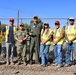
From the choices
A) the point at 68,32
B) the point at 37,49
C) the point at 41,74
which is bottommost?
the point at 41,74

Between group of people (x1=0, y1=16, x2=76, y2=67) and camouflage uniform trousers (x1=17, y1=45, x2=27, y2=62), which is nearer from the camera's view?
group of people (x1=0, y1=16, x2=76, y2=67)

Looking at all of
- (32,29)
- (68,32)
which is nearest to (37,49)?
(32,29)

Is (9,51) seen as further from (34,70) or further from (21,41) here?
(34,70)

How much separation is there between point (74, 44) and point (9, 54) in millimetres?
2886

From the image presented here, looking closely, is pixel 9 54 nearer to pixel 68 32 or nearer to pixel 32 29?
pixel 32 29

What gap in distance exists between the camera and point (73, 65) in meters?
10.3

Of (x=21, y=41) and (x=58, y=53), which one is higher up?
(x=21, y=41)

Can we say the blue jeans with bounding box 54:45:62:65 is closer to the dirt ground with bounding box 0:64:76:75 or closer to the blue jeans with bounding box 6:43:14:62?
the dirt ground with bounding box 0:64:76:75

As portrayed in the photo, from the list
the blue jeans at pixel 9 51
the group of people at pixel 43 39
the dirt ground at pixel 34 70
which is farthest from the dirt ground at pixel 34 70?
the blue jeans at pixel 9 51

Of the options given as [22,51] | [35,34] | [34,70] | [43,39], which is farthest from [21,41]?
[34,70]

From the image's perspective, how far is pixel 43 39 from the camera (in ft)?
34.0

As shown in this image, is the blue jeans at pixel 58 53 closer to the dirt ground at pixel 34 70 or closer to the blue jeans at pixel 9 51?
the dirt ground at pixel 34 70

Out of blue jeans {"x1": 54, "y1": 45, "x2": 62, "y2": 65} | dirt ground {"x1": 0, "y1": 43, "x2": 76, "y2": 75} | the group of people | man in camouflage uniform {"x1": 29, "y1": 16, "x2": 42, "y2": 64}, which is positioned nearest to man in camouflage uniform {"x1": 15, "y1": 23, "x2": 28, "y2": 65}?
the group of people

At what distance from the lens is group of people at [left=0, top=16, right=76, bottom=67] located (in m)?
9.98
